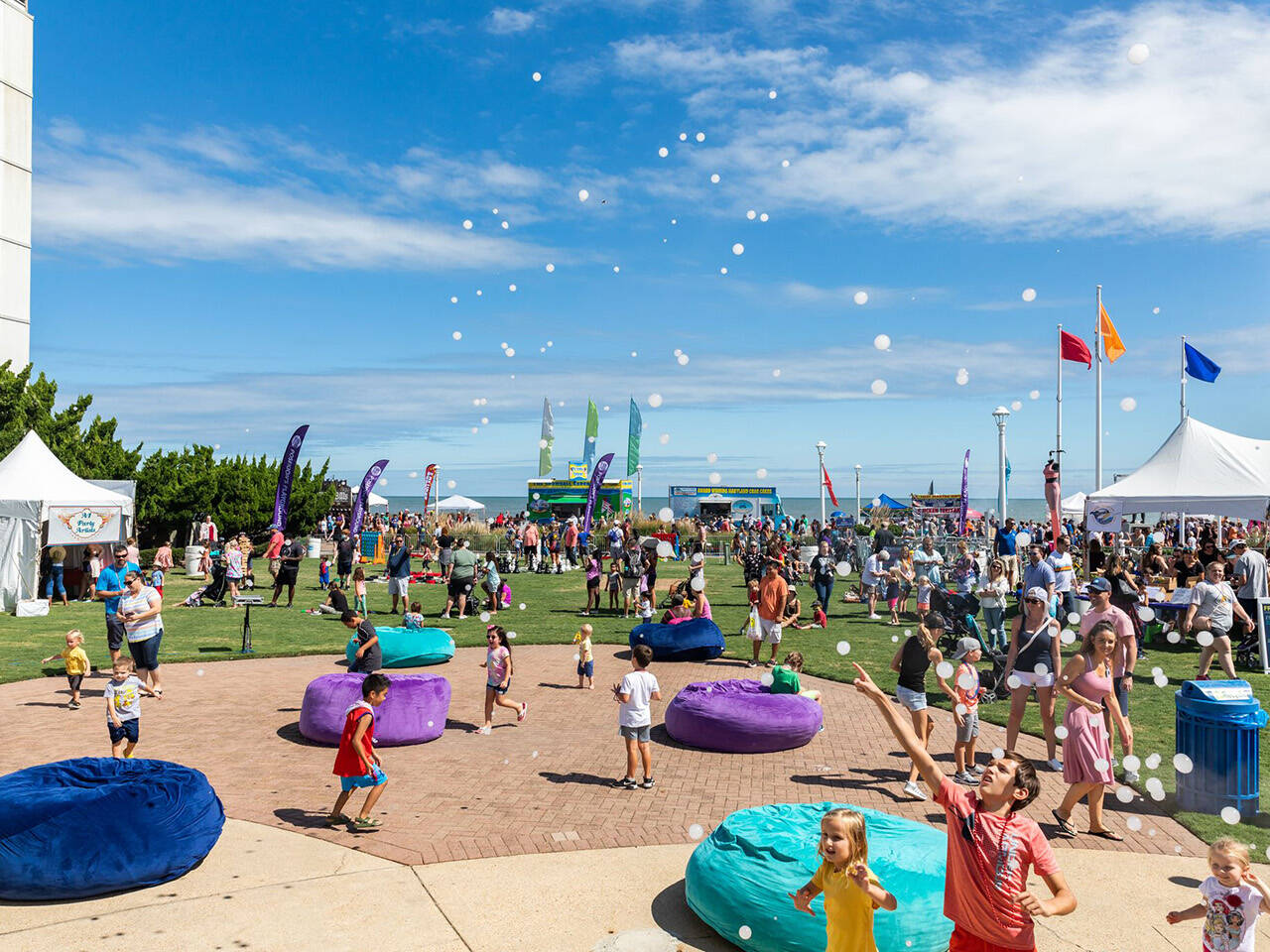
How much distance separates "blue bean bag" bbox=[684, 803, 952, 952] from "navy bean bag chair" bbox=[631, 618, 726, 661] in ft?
29.0

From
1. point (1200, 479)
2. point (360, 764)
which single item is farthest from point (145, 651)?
point (1200, 479)

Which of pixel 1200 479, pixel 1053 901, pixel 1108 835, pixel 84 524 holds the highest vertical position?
pixel 1200 479

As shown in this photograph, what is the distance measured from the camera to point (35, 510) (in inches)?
829

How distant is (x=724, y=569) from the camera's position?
3312 centimetres

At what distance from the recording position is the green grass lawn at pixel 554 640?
34.7 feet

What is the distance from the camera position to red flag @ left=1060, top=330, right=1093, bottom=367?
2803 cm

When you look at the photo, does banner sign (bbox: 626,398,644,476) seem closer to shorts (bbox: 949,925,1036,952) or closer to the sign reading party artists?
the sign reading party artists

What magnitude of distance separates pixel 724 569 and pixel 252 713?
2337 cm

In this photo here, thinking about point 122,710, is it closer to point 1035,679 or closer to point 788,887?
point 788,887

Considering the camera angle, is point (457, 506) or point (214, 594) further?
point (457, 506)

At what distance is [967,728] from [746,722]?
217cm

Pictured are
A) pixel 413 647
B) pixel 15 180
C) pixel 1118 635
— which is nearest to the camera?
pixel 1118 635

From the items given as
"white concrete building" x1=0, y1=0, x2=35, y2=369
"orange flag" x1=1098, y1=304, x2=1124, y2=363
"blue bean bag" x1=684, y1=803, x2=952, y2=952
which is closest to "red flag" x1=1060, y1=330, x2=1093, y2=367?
"orange flag" x1=1098, y1=304, x2=1124, y2=363

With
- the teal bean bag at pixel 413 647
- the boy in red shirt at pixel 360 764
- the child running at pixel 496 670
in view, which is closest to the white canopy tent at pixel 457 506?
the teal bean bag at pixel 413 647
